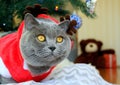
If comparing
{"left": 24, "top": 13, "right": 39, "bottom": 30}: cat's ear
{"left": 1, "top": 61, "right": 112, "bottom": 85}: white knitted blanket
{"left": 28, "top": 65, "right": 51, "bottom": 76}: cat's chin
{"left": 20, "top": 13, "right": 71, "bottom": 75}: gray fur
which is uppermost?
{"left": 24, "top": 13, "right": 39, "bottom": 30}: cat's ear

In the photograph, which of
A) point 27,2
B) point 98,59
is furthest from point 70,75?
point 98,59

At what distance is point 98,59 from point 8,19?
6.85 feet

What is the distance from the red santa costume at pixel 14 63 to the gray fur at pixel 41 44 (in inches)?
1.7

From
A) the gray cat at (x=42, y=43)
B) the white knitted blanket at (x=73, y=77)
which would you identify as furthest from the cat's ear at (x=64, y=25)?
the white knitted blanket at (x=73, y=77)

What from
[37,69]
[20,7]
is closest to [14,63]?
[37,69]

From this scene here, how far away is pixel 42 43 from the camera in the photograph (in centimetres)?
46

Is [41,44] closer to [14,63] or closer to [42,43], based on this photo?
[42,43]

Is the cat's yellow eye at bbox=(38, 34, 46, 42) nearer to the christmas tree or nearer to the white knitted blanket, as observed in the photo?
the white knitted blanket

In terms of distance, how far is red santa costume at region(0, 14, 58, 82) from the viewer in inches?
20.8

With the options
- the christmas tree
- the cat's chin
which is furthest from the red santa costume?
the christmas tree

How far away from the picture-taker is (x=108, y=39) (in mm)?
2898

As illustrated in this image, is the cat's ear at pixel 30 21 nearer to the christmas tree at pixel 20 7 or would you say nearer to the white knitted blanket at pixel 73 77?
the white knitted blanket at pixel 73 77

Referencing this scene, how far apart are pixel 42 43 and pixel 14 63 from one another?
11 centimetres

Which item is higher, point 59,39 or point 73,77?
point 59,39
